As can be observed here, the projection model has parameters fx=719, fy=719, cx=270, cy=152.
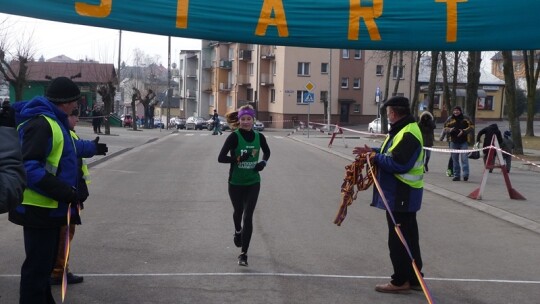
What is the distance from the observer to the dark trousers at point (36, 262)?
5.07 meters

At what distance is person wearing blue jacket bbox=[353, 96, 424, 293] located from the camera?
6.73 m

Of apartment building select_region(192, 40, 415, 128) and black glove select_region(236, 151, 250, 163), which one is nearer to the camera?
black glove select_region(236, 151, 250, 163)

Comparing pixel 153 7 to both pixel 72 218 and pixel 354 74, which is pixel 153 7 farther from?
pixel 354 74

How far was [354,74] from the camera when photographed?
74.8 meters

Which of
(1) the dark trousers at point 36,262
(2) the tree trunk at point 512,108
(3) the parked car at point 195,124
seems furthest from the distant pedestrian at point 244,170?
(3) the parked car at point 195,124

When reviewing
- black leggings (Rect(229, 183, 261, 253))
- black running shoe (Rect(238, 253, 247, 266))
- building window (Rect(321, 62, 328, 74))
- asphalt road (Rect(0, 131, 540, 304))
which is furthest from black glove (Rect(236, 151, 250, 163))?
building window (Rect(321, 62, 328, 74))

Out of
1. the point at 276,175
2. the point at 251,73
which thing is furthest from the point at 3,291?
the point at 251,73

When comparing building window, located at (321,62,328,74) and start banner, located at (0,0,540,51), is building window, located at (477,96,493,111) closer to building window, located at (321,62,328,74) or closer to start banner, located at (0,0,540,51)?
building window, located at (321,62,328,74)

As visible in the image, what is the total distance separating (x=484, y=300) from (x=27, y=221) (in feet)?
13.8

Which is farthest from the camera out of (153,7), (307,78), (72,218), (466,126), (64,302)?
(307,78)

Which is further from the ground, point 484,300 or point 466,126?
point 466,126

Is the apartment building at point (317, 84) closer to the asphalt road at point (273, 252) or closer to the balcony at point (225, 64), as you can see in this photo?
the balcony at point (225, 64)

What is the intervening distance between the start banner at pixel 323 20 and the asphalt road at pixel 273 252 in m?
2.75

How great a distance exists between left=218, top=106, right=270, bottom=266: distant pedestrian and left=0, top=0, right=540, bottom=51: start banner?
3.20 metres
